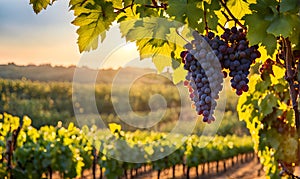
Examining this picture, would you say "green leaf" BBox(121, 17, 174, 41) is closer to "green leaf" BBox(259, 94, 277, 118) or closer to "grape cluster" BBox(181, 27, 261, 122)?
"grape cluster" BBox(181, 27, 261, 122)

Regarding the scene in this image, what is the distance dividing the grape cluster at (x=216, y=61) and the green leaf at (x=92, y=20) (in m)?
0.31

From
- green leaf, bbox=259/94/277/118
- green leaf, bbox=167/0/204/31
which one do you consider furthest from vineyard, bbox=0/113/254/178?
green leaf, bbox=167/0/204/31

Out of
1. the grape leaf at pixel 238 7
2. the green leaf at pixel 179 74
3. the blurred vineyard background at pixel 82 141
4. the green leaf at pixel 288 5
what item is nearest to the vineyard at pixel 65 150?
the blurred vineyard background at pixel 82 141

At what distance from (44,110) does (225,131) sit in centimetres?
1435

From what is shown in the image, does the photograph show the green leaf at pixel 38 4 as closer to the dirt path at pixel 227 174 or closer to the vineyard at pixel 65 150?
the vineyard at pixel 65 150

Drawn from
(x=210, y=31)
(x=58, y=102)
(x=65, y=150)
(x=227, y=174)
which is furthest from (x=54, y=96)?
(x=210, y=31)

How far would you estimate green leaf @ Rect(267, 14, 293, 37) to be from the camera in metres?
1.43

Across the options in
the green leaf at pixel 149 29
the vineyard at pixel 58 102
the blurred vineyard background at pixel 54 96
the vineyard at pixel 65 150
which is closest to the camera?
the green leaf at pixel 149 29

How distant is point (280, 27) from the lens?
144 cm

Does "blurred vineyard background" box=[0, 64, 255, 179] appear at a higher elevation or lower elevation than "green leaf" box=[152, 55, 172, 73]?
lower

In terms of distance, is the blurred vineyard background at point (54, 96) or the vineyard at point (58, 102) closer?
the vineyard at point (58, 102)

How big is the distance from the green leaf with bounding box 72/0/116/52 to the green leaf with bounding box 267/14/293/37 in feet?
1.90

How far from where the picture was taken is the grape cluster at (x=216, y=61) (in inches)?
64.6

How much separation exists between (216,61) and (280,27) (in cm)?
28
